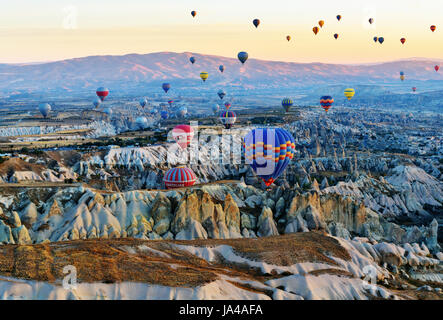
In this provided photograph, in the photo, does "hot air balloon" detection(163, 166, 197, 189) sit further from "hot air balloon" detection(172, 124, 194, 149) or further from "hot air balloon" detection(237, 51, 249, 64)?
"hot air balloon" detection(237, 51, 249, 64)

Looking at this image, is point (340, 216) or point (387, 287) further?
point (340, 216)

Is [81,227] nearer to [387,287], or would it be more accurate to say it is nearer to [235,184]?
[235,184]

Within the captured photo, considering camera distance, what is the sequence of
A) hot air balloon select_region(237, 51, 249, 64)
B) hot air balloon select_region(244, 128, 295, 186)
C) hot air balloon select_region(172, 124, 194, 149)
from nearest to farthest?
hot air balloon select_region(244, 128, 295, 186) → hot air balloon select_region(172, 124, 194, 149) → hot air balloon select_region(237, 51, 249, 64)

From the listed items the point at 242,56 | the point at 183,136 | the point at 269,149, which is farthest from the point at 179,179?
the point at 242,56

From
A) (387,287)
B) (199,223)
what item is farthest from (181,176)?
(387,287)

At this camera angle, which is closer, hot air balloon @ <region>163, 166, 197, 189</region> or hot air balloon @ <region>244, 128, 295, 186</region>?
hot air balloon @ <region>244, 128, 295, 186</region>

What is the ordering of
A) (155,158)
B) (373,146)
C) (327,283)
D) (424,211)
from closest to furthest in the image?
(327,283), (424,211), (155,158), (373,146)

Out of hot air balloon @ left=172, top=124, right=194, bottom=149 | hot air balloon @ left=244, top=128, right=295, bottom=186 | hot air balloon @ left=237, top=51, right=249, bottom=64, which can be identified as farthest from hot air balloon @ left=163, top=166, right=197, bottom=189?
hot air balloon @ left=237, top=51, right=249, bottom=64

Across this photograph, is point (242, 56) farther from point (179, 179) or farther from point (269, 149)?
point (179, 179)
